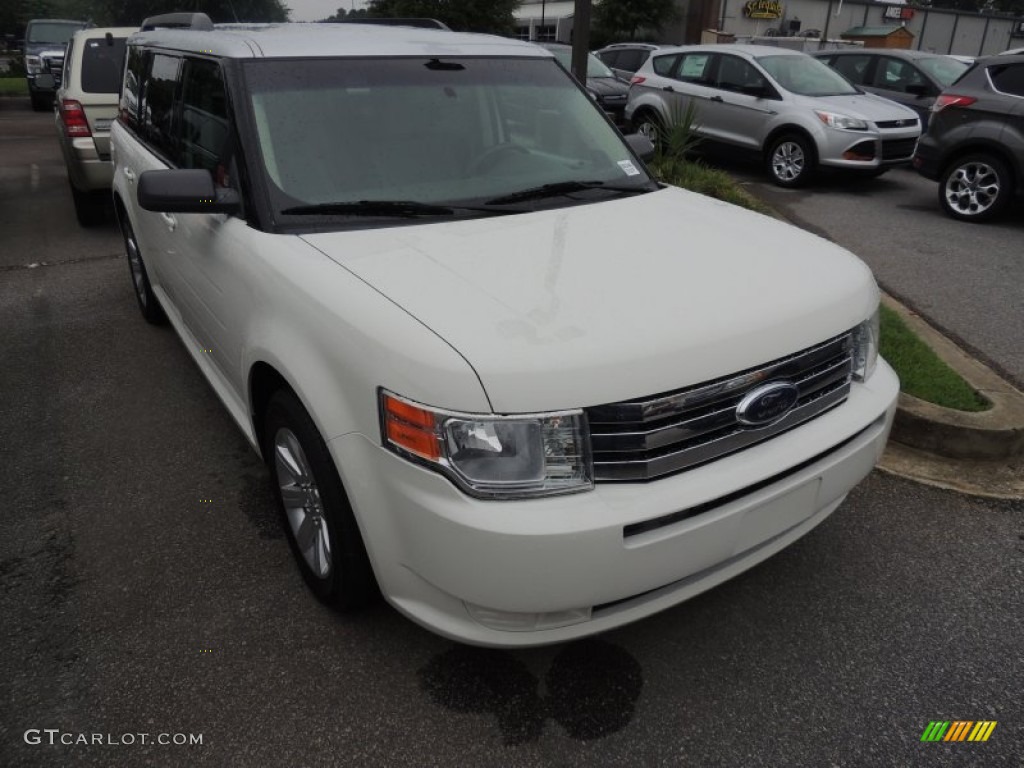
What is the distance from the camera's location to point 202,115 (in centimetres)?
323

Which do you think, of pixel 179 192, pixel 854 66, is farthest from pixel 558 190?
pixel 854 66

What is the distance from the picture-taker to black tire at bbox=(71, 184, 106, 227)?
799 centimetres

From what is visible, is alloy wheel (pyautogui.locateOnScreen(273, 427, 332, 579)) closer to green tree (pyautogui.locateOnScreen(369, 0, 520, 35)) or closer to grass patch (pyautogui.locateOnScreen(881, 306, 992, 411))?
grass patch (pyautogui.locateOnScreen(881, 306, 992, 411))

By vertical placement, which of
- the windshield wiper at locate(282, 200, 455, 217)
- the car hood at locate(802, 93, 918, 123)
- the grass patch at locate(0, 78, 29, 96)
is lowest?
the grass patch at locate(0, 78, 29, 96)

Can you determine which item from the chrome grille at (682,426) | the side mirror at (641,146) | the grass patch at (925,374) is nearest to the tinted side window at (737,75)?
the grass patch at (925,374)

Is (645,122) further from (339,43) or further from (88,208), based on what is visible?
(339,43)

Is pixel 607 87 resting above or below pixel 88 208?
above

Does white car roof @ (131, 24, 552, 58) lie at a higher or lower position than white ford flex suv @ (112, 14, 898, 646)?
higher

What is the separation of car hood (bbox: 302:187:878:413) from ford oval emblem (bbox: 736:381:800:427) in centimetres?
9

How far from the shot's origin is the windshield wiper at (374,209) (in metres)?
2.68

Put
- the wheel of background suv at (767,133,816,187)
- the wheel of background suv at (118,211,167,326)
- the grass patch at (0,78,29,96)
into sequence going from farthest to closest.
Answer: the grass patch at (0,78,29,96)
the wheel of background suv at (767,133,816,187)
the wheel of background suv at (118,211,167,326)

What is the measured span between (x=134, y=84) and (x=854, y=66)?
11309 mm

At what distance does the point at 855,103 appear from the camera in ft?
31.7

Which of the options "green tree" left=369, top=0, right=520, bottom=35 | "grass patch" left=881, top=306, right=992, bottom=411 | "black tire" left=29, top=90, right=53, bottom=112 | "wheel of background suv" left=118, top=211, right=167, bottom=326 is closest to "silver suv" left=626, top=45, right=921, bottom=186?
"grass patch" left=881, top=306, right=992, bottom=411
